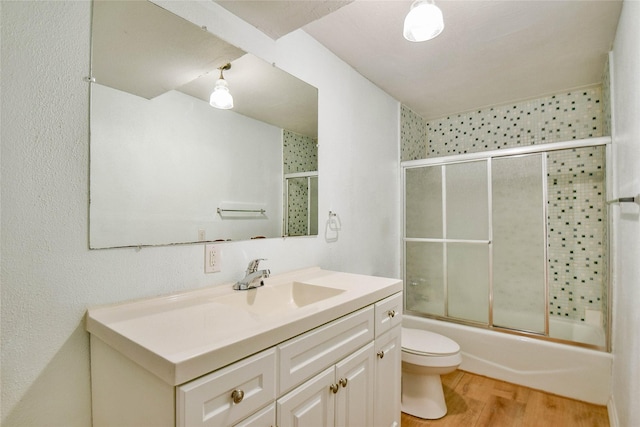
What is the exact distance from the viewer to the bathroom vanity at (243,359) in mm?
739

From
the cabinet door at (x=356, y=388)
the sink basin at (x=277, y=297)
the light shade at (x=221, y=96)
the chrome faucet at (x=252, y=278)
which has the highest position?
the light shade at (x=221, y=96)

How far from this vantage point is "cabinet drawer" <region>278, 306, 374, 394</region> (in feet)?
3.14

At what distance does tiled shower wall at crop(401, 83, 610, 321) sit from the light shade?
1.95 meters

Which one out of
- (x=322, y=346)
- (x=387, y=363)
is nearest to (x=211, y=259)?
(x=322, y=346)

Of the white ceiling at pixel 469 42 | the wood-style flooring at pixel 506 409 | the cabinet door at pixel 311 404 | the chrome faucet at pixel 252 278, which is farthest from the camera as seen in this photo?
the wood-style flooring at pixel 506 409

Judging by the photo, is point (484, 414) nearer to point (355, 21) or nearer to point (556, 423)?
point (556, 423)

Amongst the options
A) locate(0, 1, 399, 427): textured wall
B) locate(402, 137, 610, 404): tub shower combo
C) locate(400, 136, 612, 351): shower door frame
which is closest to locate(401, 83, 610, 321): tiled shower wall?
locate(402, 137, 610, 404): tub shower combo

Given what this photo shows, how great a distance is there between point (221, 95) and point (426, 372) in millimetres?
1942

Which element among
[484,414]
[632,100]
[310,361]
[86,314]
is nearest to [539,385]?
[484,414]

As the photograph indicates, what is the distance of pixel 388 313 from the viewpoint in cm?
151

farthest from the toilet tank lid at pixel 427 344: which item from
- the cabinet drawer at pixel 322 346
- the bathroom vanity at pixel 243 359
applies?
the cabinet drawer at pixel 322 346

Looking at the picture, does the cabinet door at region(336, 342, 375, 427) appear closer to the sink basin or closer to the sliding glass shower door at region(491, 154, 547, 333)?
the sink basin

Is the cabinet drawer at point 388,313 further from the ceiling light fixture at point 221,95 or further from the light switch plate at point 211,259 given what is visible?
the ceiling light fixture at point 221,95

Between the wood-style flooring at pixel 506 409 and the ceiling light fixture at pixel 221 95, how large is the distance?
2057 mm
